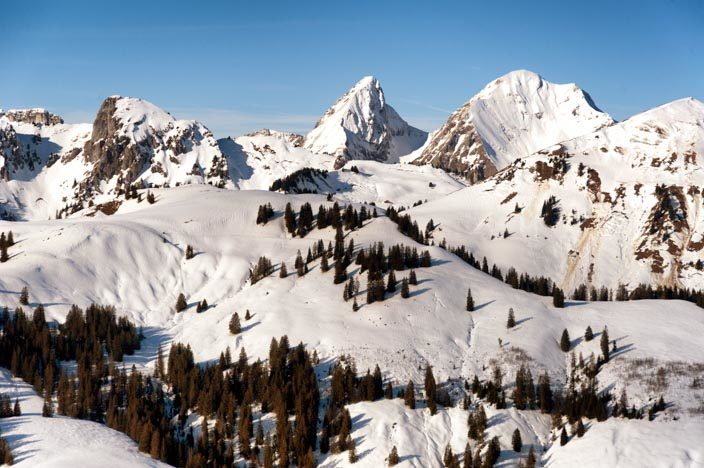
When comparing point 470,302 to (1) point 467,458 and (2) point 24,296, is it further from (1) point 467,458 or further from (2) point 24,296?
(2) point 24,296

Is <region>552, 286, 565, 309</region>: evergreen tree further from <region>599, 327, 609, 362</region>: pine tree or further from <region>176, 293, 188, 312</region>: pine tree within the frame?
<region>176, 293, 188, 312</region>: pine tree

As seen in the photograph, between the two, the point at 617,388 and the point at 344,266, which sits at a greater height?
the point at 344,266

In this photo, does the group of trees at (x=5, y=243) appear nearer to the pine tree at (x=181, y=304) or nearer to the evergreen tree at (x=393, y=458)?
the pine tree at (x=181, y=304)

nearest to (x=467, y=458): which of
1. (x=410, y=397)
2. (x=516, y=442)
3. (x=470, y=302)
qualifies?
(x=516, y=442)

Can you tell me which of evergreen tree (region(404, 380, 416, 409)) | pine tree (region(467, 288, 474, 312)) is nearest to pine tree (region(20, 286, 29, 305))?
evergreen tree (region(404, 380, 416, 409))

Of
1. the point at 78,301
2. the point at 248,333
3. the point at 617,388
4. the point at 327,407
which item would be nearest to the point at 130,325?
the point at 78,301

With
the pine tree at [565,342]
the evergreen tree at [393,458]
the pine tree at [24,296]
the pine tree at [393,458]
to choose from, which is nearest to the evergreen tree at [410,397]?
the pine tree at [393,458]

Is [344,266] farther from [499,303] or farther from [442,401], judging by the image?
[442,401]
